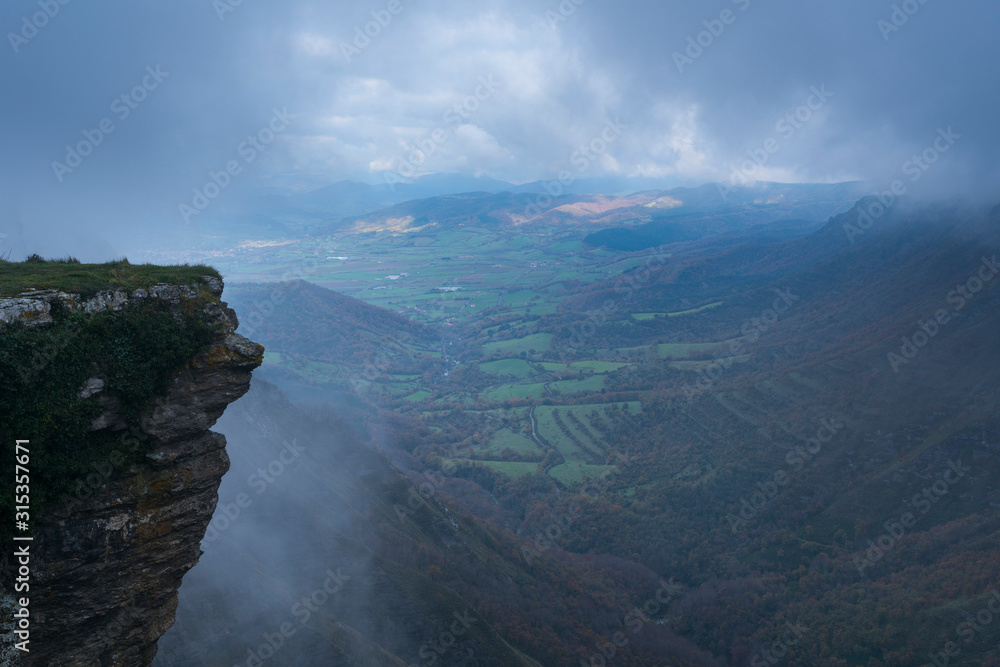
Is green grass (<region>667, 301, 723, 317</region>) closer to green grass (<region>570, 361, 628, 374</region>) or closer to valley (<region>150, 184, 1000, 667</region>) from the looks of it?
valley (<region>150, 184, 1000, 667</region>)

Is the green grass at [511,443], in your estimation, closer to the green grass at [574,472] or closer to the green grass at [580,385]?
the green grass at [574,472]

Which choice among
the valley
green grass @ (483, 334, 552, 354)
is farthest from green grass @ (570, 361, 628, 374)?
green grass @ (483, 334, 552, 354)

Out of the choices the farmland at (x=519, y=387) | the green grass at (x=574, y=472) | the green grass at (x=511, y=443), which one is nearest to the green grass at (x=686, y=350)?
the farmland at (x=519, y=387)

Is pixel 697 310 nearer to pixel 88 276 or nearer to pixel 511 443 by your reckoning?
pixel 511 443

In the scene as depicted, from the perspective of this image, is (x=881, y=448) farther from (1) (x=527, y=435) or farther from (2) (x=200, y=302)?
(2) (x=200, y=302)

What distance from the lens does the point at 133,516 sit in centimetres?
1363

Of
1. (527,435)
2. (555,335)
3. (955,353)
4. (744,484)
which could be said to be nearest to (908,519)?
(744,484)

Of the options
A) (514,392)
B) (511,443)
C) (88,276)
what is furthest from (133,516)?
(514,392)

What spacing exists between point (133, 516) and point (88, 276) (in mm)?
7550

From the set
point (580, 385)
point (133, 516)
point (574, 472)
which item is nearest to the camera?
point (133, 516)

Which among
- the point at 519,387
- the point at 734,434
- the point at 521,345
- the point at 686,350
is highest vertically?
the point at 686,350

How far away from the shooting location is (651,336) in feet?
543

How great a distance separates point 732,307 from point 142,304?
187 metres

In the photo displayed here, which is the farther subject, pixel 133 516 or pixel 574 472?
pixel 574 472
